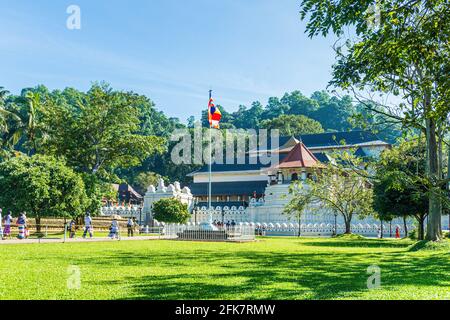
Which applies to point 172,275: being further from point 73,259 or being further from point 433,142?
point 433,142

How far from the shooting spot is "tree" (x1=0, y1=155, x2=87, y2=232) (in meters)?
31.7

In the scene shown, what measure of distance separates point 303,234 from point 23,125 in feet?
96.5

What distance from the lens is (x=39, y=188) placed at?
3166cm

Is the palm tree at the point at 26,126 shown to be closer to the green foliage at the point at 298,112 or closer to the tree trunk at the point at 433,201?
the tree trunk at the point at 433,201

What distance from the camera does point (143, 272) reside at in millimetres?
11438

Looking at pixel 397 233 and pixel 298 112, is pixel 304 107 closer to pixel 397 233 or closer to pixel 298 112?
pixel 298 112

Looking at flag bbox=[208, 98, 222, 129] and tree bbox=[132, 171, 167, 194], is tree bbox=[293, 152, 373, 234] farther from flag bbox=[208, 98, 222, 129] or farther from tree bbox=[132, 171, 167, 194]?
tree bbox=[132, 171, 167, 194]

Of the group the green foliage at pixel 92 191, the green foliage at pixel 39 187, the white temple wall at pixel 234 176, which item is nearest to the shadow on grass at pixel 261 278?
the green foliage at pixel 39 187

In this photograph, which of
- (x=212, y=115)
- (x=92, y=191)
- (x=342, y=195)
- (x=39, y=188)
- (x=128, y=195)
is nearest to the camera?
(x=212, y=115)

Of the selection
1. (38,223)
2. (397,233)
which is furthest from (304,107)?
(38,223)

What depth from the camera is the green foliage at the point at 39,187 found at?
104ft

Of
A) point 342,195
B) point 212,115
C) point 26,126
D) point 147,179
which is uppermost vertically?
point 26,126

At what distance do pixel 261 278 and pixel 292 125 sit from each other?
3218 inches
